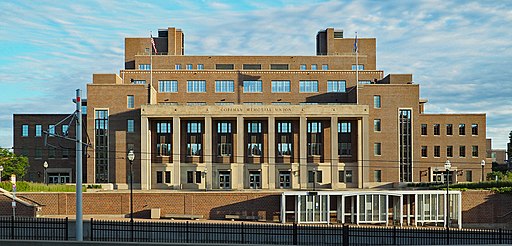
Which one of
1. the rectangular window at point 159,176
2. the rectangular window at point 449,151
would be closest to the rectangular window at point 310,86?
the rectangular window at point 449,151

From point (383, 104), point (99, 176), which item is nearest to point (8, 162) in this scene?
point (99, 176)

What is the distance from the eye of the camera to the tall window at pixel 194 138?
8700 centimetres

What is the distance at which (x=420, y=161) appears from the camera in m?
87.4

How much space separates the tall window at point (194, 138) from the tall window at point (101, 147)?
11.4 m

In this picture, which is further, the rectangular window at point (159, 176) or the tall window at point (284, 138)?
the tall window at point (284, 138)

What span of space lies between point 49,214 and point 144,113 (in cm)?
2714

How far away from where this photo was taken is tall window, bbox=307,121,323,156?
286 feet

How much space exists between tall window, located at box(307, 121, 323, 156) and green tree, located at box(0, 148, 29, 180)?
3994cm

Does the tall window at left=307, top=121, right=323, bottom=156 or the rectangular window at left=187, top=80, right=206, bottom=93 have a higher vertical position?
the rectangular window at left=187, top=80, right=206, bottom=93

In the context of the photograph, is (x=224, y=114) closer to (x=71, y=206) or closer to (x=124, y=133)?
(x=124, y=133)

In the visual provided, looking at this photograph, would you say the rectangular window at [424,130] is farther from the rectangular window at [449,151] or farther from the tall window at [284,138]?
the tall window at [284,138]

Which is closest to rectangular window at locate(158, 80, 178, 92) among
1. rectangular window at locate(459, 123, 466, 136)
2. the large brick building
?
the large brick building

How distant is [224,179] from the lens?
85875mm

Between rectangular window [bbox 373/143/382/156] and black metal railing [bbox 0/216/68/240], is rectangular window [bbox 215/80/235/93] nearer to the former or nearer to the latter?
rectangular window [bbox 373/143/382/156]
